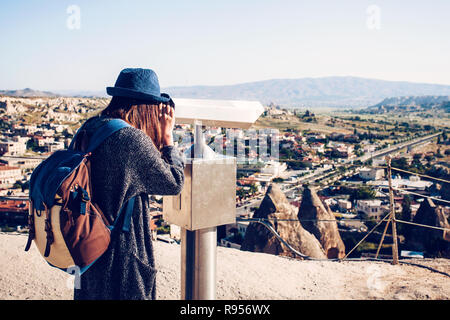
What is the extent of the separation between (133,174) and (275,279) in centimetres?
198

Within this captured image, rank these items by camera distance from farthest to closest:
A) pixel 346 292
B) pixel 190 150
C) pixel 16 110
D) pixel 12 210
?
pixel 16 110 < pixel 12 210 < pixel 346 292 < pixel 190 150

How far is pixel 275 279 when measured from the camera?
2973 mm

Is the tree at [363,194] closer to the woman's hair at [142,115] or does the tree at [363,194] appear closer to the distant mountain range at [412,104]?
the woman's hair at [142,115]

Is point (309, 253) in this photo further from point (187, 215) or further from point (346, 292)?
point (187, 215)

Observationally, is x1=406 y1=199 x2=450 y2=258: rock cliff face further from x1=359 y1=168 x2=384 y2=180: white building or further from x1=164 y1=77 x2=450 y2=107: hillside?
x1=164 y1=77 x2=450 y2=107: hillside

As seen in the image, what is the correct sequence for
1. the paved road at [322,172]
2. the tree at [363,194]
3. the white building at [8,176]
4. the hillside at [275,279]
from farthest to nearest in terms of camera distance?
the white building at [8,176]
the tree at [363,194]
the paved road at [322,172]
the hillside at [275,279]

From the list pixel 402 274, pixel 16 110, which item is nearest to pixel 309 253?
pixel 402 274

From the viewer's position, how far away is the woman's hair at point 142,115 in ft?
4.33

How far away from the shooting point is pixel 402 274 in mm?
2902

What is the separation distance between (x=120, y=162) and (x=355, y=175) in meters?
28.4

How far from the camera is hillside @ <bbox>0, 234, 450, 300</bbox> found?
8.83ft

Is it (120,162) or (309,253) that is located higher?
(120,162)

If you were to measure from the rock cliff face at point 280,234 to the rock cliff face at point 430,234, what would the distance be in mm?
5211

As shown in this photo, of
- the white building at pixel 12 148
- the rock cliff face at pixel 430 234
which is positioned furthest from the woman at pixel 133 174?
the white building at pixel 12 148
